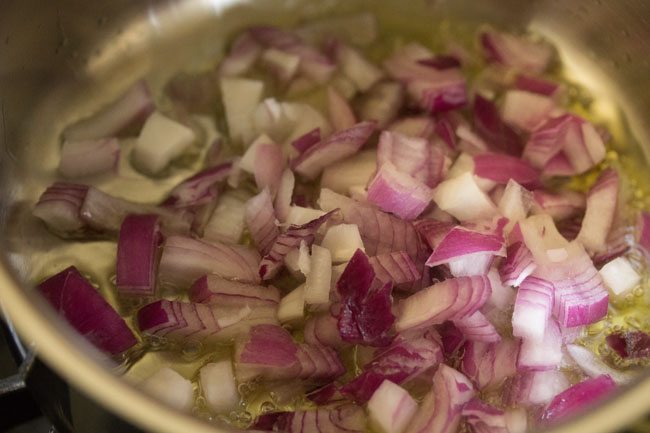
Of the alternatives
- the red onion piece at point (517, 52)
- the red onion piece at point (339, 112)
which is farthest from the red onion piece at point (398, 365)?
the red onion piece at point (517, 52)

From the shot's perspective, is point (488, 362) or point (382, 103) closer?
point (488, 362)

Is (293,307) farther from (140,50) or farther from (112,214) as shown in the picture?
(140,50)

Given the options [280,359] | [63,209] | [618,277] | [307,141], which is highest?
[618,277]

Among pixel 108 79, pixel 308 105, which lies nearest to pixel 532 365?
pixel 308 105

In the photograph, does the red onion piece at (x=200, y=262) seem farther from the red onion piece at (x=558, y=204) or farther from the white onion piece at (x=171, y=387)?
the red onion piece at (x=558, y=204)

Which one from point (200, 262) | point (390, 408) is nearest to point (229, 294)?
point (200, 262)

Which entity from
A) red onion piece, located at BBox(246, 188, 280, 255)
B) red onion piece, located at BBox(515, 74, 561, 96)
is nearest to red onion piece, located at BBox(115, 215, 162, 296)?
red onion piece, located at BBox(246, 188, 280, 255)

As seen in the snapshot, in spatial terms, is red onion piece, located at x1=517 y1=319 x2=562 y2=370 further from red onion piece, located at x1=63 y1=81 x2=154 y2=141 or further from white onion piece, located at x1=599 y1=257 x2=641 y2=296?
red onion piece, located at x1=63 y1=81 x2=154 y2=141

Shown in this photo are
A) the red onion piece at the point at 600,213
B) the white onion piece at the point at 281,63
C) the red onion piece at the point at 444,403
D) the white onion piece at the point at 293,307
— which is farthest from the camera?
the white onion piece at the point at 281,63

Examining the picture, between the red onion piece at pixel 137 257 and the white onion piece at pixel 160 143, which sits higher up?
the white onion piece at pixel 160 143
